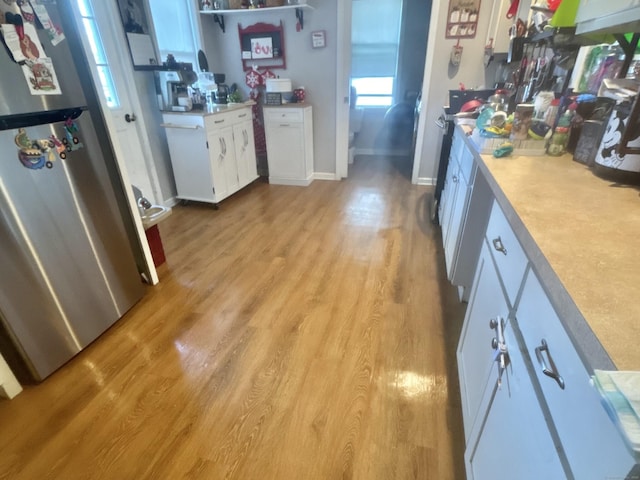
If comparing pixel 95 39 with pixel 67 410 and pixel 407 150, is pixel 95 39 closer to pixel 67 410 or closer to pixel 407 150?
pixel 67 410

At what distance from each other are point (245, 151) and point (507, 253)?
10.4 feet

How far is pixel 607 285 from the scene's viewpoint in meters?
0.55

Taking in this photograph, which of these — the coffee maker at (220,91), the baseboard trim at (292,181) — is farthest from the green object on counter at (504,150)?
the coffee maker at (220,91)

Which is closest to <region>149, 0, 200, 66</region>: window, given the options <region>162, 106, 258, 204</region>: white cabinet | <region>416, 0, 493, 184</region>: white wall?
<region>162, 106, 258, 204</region>: white cabinet

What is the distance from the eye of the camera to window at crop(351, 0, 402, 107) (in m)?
4.61

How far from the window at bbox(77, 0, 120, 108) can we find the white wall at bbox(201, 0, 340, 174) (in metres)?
1.30

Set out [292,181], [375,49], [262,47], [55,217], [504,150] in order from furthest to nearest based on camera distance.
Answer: [375,49] → [292,181] → [262,47] → [55,217] → [504,150]

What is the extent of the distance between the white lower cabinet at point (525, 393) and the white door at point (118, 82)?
240 cm

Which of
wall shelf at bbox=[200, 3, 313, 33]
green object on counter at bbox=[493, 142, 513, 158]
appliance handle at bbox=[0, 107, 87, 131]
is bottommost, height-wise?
green object on counter at bbox=[493, 142, 513, 158]

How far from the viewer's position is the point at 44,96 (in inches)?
52.4

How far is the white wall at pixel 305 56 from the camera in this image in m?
3.41

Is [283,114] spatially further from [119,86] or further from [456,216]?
[456,216]

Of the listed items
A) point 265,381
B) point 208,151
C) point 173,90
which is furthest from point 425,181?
point 265,381

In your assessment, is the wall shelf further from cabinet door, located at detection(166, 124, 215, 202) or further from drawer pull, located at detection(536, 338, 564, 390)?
drawer pull, located at detection(536, 338, 564, 390)
